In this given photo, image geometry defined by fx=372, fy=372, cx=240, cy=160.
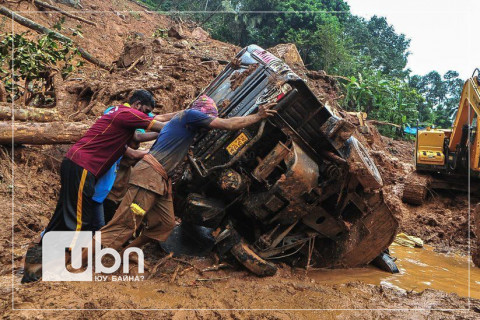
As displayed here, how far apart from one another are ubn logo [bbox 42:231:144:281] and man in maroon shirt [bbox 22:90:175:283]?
58mm

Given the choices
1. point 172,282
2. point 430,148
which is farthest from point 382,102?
point 172,282

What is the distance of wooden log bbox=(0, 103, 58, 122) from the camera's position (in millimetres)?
5254

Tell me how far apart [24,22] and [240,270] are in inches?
475

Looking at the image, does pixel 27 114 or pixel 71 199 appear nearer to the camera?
pixel 71 199

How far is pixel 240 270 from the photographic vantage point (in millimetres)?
3559

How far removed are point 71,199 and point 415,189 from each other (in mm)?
7702

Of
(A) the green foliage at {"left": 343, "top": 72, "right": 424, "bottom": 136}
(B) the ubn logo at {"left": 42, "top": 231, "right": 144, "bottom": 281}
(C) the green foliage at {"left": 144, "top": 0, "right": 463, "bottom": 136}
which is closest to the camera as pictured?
(B) the ubn logo at {"left": 42, "top": 231, "right": 144, "bottom": 281}

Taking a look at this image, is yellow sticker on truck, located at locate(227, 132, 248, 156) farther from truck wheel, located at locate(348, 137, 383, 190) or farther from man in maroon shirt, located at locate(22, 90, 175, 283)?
truck wheel, located at locate(348, 137, 383, 190)

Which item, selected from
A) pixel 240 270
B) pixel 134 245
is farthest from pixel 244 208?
pixel 134 245

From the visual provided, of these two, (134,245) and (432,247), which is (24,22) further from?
(432,247)

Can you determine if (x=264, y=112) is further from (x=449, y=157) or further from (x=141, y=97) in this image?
(x=449, y=157)

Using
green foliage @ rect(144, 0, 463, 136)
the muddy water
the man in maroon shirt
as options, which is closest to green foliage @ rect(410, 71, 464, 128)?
green foliage @ rect(144, 0, 463, 136)

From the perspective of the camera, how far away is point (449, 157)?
8.53m

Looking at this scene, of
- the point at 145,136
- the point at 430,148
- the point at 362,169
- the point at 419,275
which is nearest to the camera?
the point at 362,169
